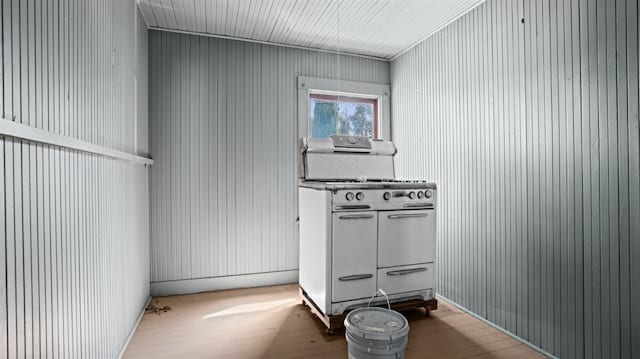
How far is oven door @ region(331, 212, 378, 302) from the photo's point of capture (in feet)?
8.04

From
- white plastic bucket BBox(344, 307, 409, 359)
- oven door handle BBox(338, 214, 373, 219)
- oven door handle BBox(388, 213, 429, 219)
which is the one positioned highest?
oven door handle BBox(338, 214, 373, 219)

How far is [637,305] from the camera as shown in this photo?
171cm

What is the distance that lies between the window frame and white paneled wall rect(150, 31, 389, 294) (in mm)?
91

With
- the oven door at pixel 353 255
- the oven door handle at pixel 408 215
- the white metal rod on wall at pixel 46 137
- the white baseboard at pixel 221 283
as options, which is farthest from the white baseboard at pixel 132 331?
the oven door handle at pixel 408 215

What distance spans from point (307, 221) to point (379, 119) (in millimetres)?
1828

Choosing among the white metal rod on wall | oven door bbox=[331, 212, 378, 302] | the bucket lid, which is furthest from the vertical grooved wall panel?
the white metal rod on wall

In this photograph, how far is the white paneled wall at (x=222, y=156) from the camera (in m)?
3.22

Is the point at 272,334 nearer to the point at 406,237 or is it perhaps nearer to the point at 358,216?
the point at 358,216

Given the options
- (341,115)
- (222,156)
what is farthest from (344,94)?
(222,156)

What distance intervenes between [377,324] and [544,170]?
1503 mm

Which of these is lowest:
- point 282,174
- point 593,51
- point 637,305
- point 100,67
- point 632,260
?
point 637,305

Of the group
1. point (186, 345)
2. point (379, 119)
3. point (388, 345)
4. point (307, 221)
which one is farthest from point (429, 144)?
point (186, 345)

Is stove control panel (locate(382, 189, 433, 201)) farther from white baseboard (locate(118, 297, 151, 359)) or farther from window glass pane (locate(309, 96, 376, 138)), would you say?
white baseboard (locate(118, 297, 151, 359))

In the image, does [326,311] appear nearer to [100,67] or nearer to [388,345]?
[388,345]
